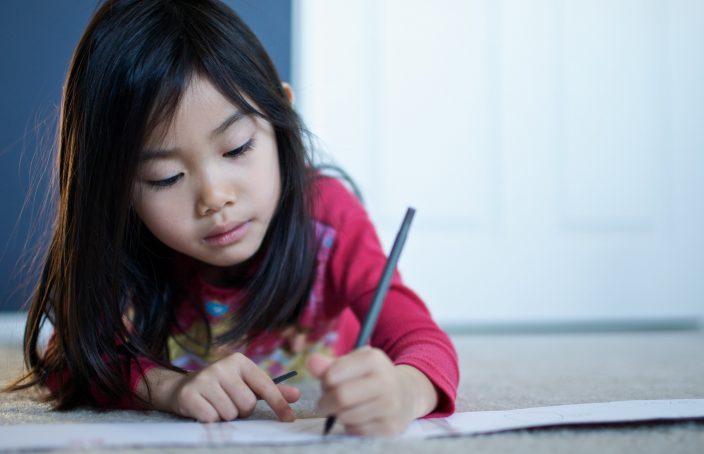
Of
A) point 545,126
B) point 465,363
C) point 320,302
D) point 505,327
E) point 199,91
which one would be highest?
point 199,91

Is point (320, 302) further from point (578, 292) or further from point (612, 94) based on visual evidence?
point (612, 94)

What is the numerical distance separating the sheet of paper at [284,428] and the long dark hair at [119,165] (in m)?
0.18

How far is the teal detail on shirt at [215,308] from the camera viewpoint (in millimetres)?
895

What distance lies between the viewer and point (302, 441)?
47 centimetres

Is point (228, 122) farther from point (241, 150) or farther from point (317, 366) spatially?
point (317, 366)

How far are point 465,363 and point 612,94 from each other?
971 millimetres

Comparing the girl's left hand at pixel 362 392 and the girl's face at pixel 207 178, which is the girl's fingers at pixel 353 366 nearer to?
the girl's left hand at pixel 362 392

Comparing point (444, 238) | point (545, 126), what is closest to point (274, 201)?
point (444, 238)

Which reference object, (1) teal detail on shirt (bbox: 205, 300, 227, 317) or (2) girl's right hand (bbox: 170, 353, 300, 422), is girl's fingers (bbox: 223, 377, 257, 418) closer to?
(2) girl's right hand (bbox: 170, 353, 300, 422)

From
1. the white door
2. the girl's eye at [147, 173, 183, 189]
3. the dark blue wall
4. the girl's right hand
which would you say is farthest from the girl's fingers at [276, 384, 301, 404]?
the dark blue wall

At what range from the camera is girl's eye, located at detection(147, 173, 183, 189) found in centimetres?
69

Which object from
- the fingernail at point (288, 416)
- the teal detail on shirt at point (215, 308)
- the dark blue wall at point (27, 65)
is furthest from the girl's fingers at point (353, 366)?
the dark blue wall at point (27, 65)

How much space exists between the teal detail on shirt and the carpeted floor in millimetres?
143

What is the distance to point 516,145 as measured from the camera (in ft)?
5.63
